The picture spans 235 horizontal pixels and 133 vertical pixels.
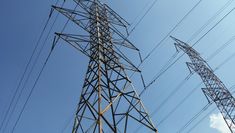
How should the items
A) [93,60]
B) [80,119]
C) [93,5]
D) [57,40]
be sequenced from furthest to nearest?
[93,5] < [57,40] < [93,60] < [80,119]

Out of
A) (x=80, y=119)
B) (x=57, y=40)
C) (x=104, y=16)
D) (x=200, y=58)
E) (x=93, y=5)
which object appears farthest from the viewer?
(x=200, y=58)

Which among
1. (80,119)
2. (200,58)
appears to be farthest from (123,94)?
(200,58)

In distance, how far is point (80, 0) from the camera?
45.0 ft

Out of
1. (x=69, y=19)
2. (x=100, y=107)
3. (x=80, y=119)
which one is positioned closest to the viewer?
(x=100, y=107)

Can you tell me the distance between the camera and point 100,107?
24.3 ft

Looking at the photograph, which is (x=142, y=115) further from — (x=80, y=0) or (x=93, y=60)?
(x=80, y=0)

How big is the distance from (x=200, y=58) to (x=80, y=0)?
12.2 meters

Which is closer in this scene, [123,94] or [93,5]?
[123,94]

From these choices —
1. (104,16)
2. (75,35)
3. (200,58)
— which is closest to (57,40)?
(75,35)

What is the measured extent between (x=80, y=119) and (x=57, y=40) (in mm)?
4046

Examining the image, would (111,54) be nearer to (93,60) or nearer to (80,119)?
(93,60)

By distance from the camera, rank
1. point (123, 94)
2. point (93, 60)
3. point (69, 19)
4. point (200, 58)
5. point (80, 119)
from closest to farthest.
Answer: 1. point (80, 119)
2. point (123, 94)
3. point (93, 60)
4. point (69, 19)
5. point (200, 58)

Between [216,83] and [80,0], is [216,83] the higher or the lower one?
the lower one

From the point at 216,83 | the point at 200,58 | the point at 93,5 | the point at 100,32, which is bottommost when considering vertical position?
the point at 216,83
